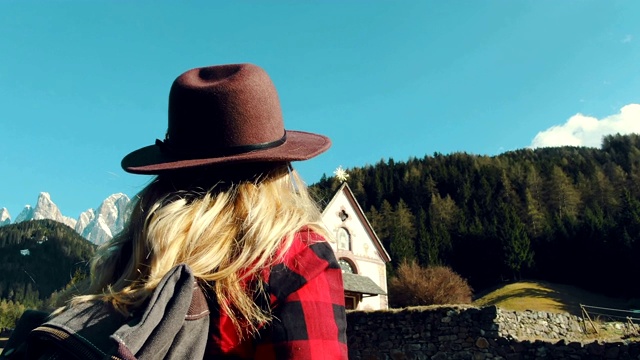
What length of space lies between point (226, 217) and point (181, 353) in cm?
44

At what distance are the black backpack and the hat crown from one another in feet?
1.86

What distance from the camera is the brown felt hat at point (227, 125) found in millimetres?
1712

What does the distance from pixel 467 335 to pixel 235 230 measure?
13.3m

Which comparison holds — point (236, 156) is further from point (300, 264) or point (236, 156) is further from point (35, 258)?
point (35, 258)

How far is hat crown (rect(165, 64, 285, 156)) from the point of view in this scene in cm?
174

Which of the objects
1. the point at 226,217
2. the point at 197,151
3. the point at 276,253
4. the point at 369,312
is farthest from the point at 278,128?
the point at 369,312

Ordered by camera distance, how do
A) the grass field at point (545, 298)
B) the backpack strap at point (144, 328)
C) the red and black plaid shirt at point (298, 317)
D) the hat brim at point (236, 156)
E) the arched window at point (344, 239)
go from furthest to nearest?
1. the grass field at point (545, 298)
2. the arched window at point (344, 239)
3. the hat brim at point (236, 156)
4. the red and black plaid shirt at point (298, 317)
5. the backpack strap at point (144, 328)

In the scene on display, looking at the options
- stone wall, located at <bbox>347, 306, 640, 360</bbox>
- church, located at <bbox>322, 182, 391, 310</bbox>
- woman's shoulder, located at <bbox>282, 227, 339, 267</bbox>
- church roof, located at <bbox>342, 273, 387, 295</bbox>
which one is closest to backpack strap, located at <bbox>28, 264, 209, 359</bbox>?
woman's shoulder, located at <bbox>282, 227, 339, 267</bbox>

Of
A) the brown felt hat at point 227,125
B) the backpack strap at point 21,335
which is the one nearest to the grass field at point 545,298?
the brown felt hat at point 227,125

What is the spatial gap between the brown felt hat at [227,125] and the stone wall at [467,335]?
11.3m

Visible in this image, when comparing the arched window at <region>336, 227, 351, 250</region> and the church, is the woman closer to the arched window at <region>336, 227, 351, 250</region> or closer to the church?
the church

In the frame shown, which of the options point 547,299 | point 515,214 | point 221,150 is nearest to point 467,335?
point 221,150

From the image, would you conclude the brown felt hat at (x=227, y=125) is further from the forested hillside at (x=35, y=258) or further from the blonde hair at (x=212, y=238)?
the forested hillside at (x=35, y=258)

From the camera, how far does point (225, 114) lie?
5.74 feet
